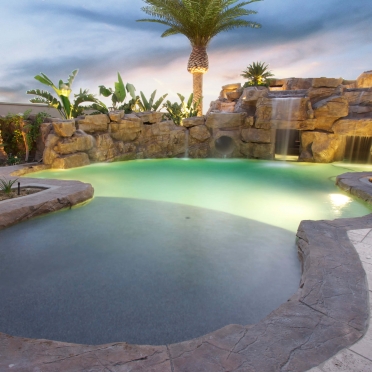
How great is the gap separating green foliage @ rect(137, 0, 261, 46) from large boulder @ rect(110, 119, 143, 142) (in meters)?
6.99

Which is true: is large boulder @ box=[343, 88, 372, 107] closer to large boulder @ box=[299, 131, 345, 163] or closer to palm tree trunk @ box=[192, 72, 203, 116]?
large boulder @ box=[299, 131, 345, 163]

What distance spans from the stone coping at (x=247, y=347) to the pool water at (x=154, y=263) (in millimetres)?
376

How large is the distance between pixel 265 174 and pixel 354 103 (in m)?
6.55

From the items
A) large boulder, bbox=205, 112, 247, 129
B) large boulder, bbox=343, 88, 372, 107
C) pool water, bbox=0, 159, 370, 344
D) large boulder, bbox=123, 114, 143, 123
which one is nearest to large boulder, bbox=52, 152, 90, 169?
large boulder, bbox=123, 114, 143, 123

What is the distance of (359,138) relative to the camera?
40.3 ft

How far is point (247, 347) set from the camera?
1.86 metres

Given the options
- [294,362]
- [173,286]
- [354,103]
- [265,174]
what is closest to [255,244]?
[173,286]

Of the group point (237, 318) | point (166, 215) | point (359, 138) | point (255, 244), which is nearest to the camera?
point (237, 318)

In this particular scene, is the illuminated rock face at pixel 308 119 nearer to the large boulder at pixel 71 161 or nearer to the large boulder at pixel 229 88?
the large boulder at pixel 71 161

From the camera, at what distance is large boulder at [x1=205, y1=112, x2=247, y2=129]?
13.4 metres

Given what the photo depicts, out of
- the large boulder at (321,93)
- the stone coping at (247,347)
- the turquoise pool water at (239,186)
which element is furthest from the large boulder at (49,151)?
the large boulder at (321,93)

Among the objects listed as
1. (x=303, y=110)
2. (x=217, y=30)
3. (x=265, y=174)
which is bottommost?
(x=265, y=174)

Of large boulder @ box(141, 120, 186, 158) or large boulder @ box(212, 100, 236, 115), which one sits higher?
large boulder @ box(212, 100, 236, 115)

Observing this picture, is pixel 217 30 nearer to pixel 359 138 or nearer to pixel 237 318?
pixel 359 138
